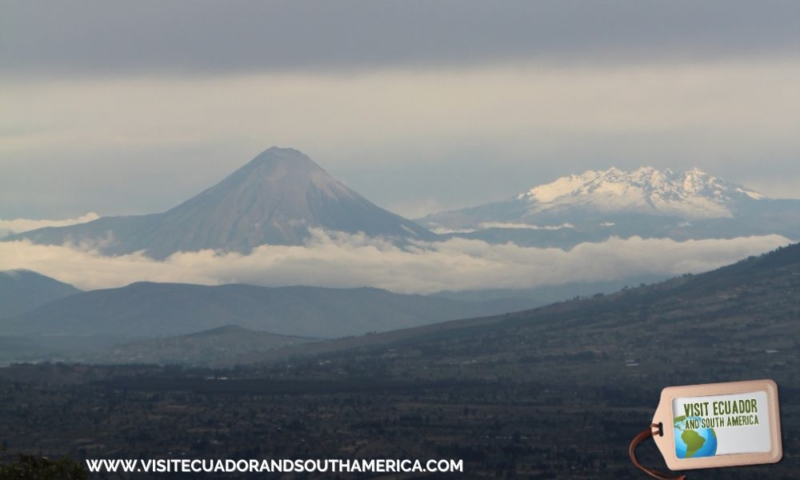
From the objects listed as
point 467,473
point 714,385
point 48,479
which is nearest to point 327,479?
point 467,473

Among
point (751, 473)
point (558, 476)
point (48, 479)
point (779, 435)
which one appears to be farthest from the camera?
point (558, 476)

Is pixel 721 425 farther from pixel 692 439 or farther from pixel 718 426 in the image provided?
pixel 692 439

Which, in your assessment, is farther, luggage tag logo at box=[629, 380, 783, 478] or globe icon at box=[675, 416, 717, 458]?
globe icon at box=[675, 416, 717, 458]

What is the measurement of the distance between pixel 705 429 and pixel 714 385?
1.35ft

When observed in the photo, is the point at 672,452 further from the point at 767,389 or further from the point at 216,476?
the point at 216,476

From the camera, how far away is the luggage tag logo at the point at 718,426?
39.7 feet

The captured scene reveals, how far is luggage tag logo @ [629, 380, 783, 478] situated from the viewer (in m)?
Answer: 12.1

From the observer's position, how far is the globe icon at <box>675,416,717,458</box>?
→ 12.3 metres

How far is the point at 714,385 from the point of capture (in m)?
12.5

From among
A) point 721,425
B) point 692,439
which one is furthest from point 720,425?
point 692,439

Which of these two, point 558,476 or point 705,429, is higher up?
point 705,429

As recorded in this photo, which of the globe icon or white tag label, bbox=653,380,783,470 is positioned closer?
white tag label, bbox=653,380,783,470

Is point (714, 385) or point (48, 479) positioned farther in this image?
point (48, 479)

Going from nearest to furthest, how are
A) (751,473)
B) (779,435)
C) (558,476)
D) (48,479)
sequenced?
(779,435) < (48,479) < (751,473) < (558,476)
